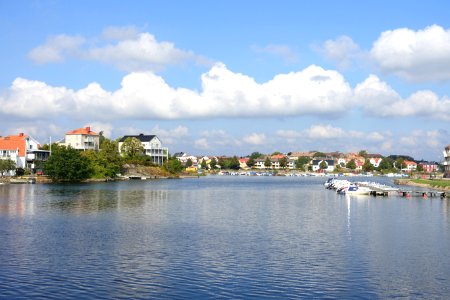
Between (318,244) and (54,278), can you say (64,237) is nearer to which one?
(54,278)

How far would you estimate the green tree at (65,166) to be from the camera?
116875mm

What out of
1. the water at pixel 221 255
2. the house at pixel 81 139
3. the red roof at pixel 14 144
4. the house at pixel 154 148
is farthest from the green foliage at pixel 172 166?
the water at pixel 221 255

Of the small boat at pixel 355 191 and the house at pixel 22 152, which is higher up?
the house at pixel 22 152

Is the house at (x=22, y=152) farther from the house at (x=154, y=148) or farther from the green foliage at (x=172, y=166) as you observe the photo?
the green foliage at (x=172, y=166)

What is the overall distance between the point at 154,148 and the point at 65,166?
69.3 meters

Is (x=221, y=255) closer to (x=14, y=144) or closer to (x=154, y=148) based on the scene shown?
(x=14, y=144)

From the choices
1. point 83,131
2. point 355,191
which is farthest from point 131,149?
point 355,191

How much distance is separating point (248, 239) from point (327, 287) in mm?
13322

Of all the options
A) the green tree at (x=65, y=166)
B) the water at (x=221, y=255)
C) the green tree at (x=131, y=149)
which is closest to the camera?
the water at (x=221, y=255)

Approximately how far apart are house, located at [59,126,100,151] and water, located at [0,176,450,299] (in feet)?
348

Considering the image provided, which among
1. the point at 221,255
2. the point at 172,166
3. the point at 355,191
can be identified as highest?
the point at 172,166

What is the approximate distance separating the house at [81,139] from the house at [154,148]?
21.0 m

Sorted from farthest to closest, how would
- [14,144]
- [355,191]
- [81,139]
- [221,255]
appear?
[81,139] → [14,144] → [355,191] → [221,255]

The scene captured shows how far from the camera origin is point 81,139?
157875 millimetres
